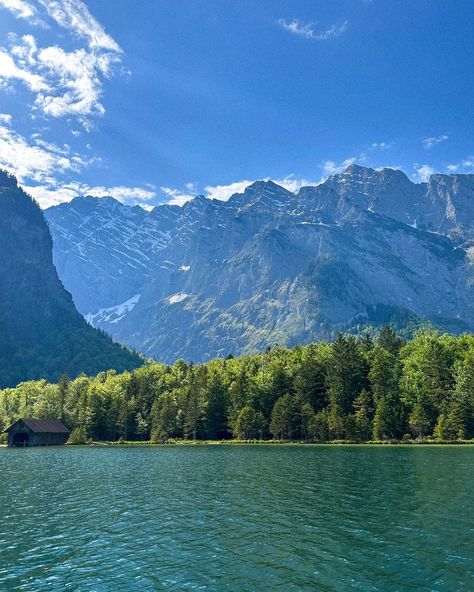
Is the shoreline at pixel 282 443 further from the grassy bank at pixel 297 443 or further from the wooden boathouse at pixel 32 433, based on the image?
the wooden boathouse at pixel 32 433

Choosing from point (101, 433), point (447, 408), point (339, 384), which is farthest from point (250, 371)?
point (447, 408)

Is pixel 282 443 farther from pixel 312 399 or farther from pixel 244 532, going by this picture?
pixel 244 532

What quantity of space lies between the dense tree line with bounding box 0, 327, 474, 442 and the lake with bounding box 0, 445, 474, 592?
67619mm

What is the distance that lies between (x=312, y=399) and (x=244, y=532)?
124 metres

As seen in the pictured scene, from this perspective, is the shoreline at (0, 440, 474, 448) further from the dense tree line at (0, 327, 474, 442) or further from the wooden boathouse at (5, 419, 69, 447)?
the wooden boathouse at (5, 419, 69, 447)

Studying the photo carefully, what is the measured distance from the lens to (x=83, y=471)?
269ft

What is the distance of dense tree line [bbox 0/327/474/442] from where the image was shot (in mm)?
135000

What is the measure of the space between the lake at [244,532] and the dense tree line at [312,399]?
222 ft

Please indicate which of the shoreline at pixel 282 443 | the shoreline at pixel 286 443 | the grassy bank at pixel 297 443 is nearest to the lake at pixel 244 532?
the shoreline at pixel 286 443

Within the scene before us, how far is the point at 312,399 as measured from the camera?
159 meters

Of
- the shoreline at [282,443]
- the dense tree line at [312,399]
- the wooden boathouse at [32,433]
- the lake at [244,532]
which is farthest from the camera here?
the wooden boathouse at [32,433]

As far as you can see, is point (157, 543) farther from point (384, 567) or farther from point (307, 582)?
point (384, 567)

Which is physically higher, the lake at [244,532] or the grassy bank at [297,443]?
the grassy bank at [297,443]

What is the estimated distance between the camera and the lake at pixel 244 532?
27922mm
